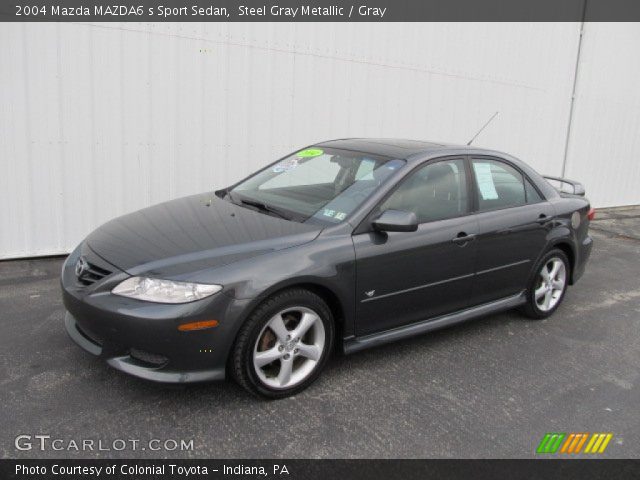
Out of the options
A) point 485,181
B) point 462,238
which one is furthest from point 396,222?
point 485,181

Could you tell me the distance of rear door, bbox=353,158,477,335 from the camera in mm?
3557

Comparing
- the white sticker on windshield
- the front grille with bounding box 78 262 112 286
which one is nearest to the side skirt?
the white sticker on windshield

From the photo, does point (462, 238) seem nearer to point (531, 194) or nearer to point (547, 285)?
point (531, 194)

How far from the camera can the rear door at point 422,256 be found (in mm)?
3557

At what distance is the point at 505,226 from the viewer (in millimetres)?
4305

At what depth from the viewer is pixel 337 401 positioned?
3.35m

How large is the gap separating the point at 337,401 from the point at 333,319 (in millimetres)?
488

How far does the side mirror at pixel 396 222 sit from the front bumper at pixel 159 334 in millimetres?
1016

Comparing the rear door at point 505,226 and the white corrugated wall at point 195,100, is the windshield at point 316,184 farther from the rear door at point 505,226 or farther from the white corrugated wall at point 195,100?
the white corrugated wall at point 195,100
